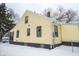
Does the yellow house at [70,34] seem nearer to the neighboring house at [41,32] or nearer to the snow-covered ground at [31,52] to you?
the neighboring house at [41,32]

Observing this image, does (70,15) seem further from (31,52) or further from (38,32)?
(31,52)

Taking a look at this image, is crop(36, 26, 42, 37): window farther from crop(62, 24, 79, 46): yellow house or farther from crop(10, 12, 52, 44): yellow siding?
crop(62, 24, 79, 46): yellow house

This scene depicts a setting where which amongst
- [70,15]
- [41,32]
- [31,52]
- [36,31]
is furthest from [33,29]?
[70,15]

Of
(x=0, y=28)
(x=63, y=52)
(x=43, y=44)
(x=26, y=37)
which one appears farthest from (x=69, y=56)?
(x=0, y=28)

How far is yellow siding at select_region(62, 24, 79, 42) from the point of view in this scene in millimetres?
3404

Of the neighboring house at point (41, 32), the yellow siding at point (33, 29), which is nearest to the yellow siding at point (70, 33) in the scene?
the neighboring house at point (41, 32)

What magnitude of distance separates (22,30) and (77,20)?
1.72 meters

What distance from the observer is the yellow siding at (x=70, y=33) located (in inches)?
134

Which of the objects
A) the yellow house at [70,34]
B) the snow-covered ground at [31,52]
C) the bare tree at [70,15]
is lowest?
the snow-covered ground at [31,52]

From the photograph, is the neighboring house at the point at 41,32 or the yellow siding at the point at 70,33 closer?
the yellow siding at the point at 70,33

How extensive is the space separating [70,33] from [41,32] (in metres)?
0.87

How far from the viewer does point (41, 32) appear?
12.7 ft

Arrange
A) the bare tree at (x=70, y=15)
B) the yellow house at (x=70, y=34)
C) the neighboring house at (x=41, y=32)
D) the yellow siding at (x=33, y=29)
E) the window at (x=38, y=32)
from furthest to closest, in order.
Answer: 1. the window at (x=38, y=32)
2. the yellow siding at (x=33, y=29)
3. the neighboring house at (x=41, y=32)
4. the yellow house at (x=70, y=34)
5. the bare tree at (x=70, y=15)

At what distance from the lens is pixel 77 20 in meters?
3.34
